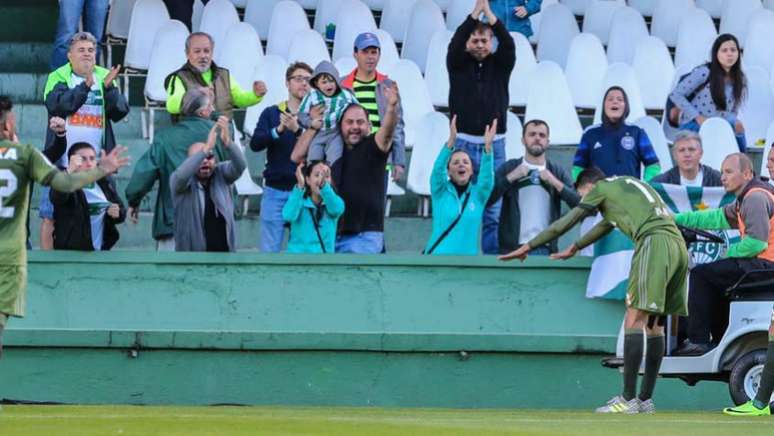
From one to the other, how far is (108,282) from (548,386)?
332 centimetres

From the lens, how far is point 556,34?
18.6 meters

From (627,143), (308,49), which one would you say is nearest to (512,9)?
(308,49)

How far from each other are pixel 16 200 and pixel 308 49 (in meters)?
6.76

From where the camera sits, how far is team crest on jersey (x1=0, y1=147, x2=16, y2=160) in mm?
10508

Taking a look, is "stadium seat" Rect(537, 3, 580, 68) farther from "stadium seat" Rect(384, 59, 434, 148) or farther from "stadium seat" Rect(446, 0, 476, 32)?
"stadium seat" Rect(384, 59, 434, 148)

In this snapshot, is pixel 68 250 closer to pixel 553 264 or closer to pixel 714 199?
pixel 553 264

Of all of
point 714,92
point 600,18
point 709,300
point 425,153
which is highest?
point 600,18

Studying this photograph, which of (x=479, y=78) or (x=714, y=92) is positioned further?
(x=714, y=92)

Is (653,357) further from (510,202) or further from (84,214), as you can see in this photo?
(84,214)

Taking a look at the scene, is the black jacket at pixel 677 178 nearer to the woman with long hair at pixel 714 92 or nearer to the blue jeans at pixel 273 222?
the woman with long hair at pixel 714 92

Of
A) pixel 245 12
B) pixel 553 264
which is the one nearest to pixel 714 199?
pixel 553 264

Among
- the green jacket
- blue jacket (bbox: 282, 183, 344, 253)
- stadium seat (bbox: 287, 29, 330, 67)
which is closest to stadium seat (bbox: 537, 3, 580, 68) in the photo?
stadium seat (bbox: 287, 29, 330, 67)

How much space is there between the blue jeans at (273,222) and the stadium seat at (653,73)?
191 inches

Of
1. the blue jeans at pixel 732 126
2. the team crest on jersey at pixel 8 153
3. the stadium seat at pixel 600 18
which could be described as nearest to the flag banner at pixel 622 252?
the blue jeans at pixel 732 126
